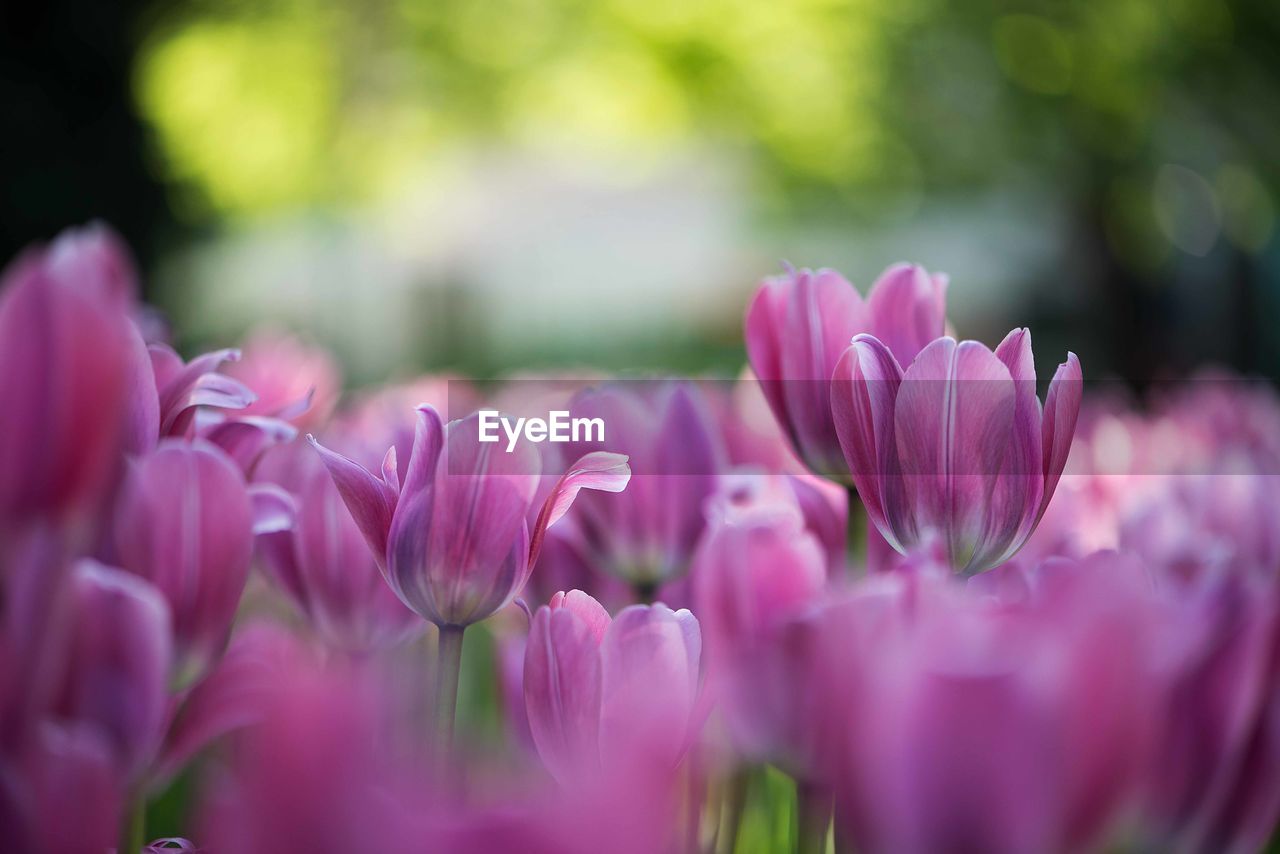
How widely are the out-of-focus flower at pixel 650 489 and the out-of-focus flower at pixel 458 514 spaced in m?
0.20

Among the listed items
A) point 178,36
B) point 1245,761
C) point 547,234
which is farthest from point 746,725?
point 547,234

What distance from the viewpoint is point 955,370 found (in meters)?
0.45

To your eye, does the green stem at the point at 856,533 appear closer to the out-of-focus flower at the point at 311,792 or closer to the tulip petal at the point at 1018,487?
the tulip petal at the point at 1018,487

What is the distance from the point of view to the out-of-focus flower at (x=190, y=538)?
1.14ft

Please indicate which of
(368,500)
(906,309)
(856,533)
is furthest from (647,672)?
(856,533)

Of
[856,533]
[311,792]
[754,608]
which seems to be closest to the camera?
[311,792]

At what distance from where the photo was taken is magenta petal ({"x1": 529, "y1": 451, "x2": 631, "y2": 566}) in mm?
427

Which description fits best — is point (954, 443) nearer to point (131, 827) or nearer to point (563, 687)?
point (563, 687)

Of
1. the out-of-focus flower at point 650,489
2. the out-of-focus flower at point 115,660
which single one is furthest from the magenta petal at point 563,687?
the out-of-focus flower at point 650,489

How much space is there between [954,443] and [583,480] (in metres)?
0.14

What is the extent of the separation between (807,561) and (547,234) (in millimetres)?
18685

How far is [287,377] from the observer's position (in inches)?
45.0

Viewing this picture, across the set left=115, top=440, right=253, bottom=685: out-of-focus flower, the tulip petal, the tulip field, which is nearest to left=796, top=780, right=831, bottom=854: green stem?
the tulip field

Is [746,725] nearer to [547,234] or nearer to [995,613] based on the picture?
[995,613]
